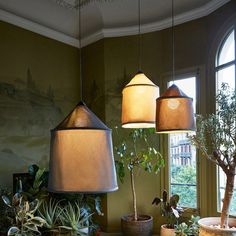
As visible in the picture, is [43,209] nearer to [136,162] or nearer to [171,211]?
[136,162]

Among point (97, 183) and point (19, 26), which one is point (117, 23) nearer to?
point (19, 26)

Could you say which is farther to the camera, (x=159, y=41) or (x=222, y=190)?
(x=159, y=41)

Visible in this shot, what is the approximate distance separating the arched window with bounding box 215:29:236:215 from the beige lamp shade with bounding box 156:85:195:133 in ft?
6.71

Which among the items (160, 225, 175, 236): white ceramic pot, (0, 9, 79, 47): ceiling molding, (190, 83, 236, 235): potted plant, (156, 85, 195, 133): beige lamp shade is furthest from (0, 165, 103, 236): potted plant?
(0, 9, 79, 47): ceiling molding

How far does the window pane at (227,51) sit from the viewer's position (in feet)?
14.1

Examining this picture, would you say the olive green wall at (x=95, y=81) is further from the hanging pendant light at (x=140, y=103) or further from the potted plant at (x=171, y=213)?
the hanging pendant light at (x=140, y=103)

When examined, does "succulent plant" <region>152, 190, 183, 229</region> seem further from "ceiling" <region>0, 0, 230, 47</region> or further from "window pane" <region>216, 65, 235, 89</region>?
"ceiling" <region>0, 0, 230, 47</region>

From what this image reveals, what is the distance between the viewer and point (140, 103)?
2.62m

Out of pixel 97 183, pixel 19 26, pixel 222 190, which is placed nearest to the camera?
pixel 97 183

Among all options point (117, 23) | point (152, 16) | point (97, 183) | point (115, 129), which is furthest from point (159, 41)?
point (97, 183)

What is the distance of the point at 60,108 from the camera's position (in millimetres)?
5422

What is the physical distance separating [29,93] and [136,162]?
2.08m

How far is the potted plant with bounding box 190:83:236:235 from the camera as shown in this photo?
10.3 ft

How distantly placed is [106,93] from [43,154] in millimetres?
1500
